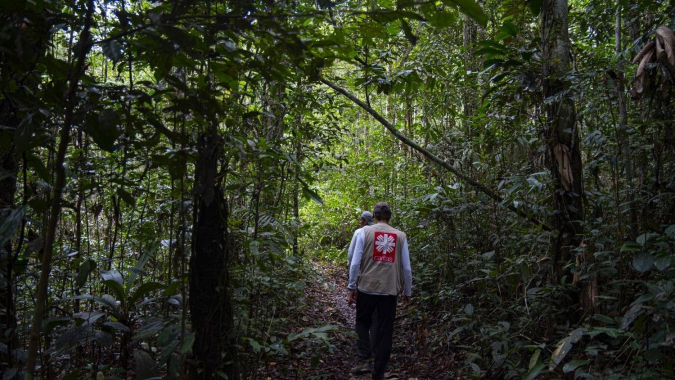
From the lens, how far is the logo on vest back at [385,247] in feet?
15.9

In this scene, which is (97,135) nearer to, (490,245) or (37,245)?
(37,245)

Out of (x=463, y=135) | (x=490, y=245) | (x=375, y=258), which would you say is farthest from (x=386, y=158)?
(x=375, y=258)

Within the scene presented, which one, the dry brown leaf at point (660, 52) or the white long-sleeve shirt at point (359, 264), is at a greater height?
the dry brown leaf at point (660, 52)

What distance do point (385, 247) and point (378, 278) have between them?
35 centimetres

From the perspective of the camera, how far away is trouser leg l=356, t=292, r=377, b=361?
4871 millimetres

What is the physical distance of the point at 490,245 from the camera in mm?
5781

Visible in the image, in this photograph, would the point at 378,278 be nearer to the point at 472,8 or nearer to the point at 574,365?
the point at 574,365

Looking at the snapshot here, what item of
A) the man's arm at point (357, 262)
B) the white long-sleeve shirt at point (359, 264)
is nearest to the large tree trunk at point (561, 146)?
the white long-sleeve shirt at point (359, 264)

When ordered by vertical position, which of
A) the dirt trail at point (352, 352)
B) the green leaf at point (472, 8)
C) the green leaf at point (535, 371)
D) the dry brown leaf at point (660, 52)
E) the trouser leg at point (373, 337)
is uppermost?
the dry brown leaf at point (660, 52)

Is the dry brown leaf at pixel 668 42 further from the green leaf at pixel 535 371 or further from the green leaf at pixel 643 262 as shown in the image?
the green leaf at pixel 535 371

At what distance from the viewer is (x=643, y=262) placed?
2893 millimetres

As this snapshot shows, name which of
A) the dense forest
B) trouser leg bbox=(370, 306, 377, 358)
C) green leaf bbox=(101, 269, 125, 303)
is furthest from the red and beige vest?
green leaf bbox=(101, 269, 125, 303)

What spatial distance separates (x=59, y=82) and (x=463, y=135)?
5.51 meters

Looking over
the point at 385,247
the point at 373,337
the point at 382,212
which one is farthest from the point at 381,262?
the point at 373,337
